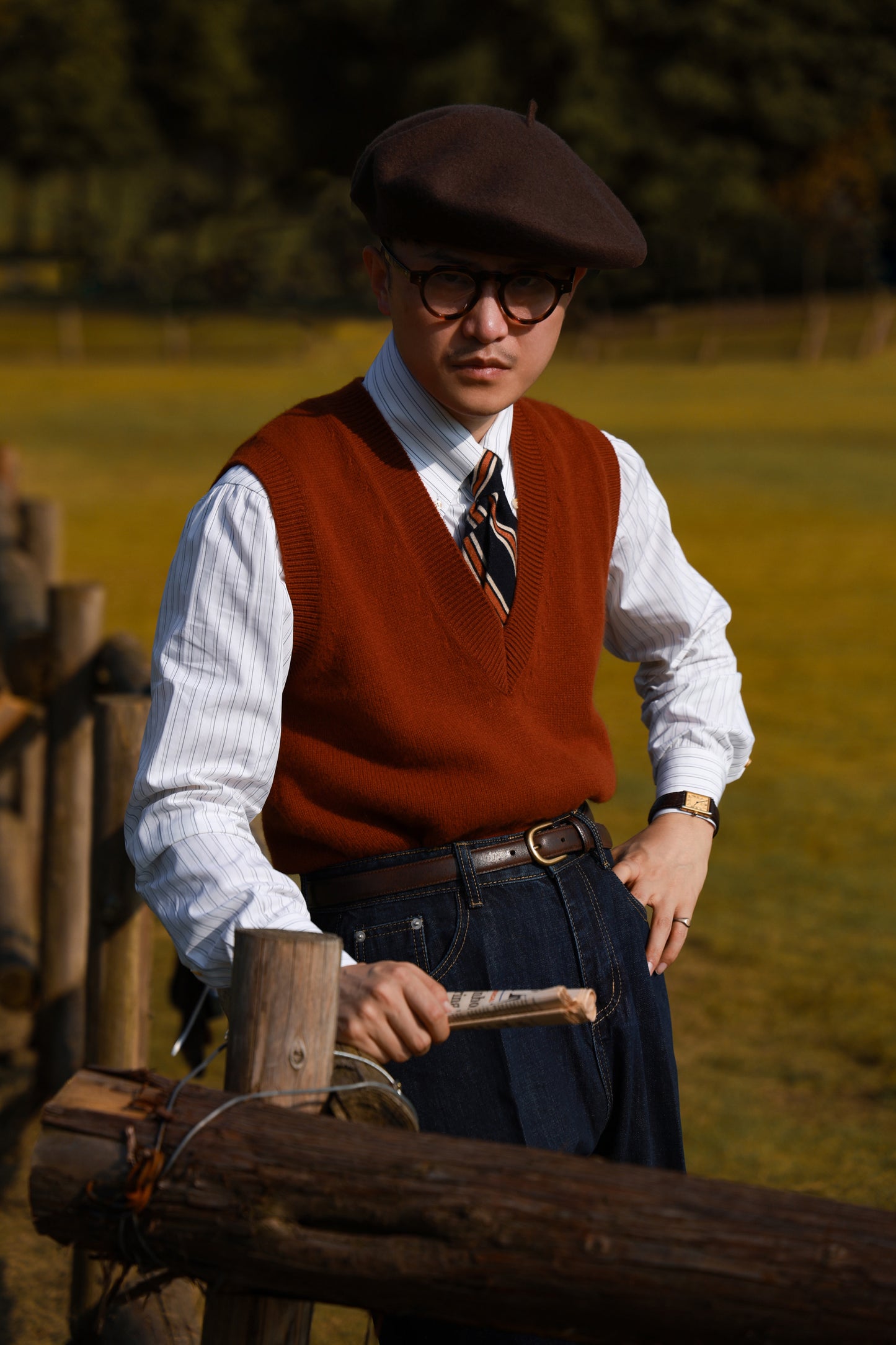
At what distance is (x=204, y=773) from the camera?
5.74ft

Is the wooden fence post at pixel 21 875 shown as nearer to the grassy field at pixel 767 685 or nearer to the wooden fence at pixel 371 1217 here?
the grassy field at pixel 767 685

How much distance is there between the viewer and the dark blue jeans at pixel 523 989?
1.93 metres

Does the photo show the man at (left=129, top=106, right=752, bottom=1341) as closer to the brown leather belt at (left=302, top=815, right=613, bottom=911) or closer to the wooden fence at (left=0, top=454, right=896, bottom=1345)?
the brown leather belt at (left=302, top=815, right=613, bottom=911)

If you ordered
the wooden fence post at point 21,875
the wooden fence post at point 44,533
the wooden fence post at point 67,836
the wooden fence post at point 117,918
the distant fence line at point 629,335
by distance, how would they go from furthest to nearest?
the distant fence line at point 629,335, the wooden fence post at point 44,533, the wooden fence post at point 21,875, the wooden fence post at point 67,836, the wooden fence post at point 117,918

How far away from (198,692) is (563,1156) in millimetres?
685

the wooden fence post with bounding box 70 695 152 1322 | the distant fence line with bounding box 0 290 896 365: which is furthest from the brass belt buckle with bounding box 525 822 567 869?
the distant fence line with bounding box 0 290 896 365

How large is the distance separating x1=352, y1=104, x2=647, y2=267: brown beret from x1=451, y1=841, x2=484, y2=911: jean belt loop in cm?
77

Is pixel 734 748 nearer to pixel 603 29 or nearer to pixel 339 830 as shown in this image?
pixel 339 830

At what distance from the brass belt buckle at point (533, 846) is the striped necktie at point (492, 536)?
0.95ft

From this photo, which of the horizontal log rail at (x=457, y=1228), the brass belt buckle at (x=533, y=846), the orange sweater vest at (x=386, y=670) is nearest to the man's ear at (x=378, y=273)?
the orange sweater vest at (x=386, y=670)

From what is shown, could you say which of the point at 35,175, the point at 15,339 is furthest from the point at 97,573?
the point at 35,175

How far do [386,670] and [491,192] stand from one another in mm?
607

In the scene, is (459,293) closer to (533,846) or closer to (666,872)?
(533,846)

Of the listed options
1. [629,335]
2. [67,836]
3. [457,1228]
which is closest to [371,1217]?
[457,1228]
